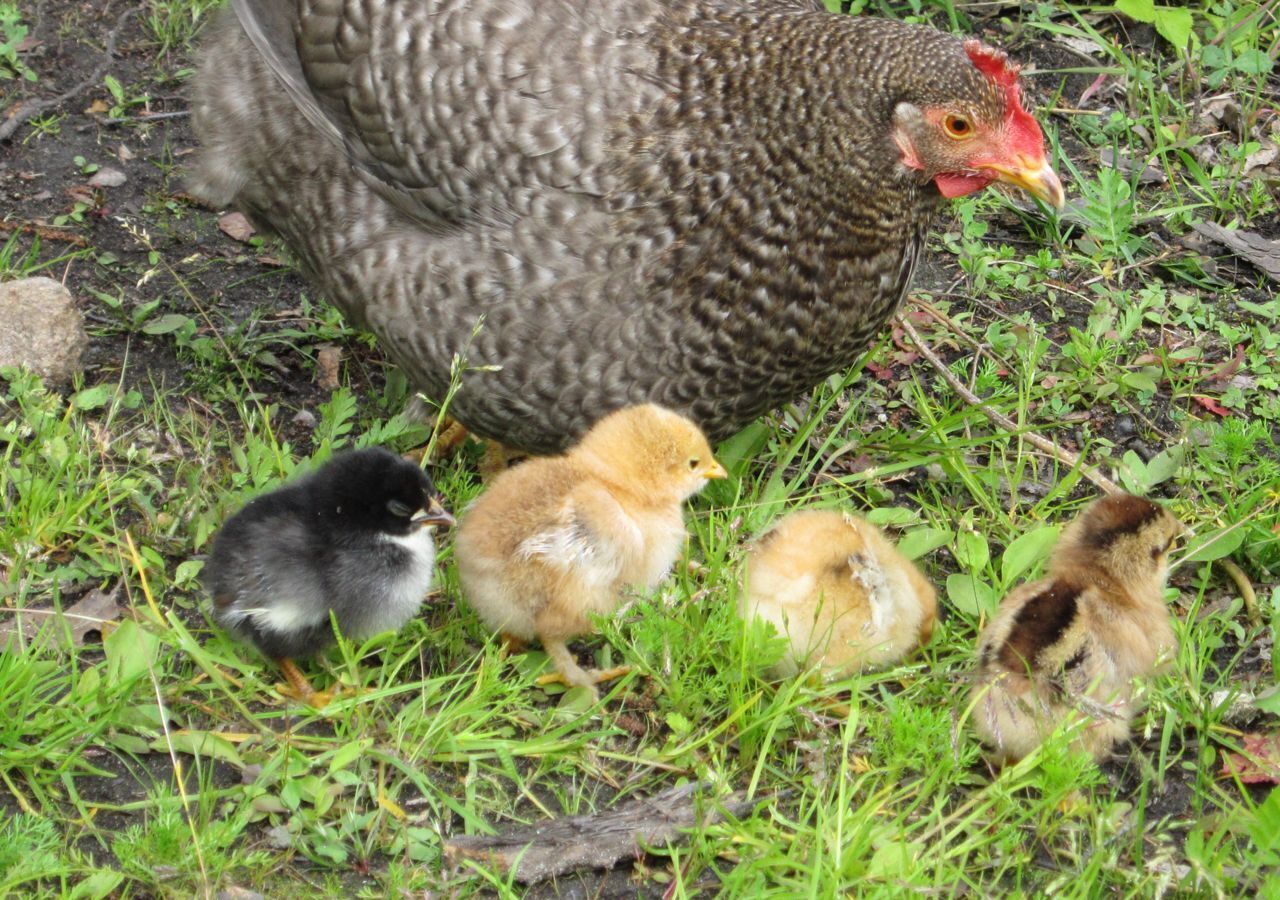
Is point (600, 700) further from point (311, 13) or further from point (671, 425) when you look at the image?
point (311, 13)

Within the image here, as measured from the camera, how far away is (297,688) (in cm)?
349

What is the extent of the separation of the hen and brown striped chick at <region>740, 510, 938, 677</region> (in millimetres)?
522

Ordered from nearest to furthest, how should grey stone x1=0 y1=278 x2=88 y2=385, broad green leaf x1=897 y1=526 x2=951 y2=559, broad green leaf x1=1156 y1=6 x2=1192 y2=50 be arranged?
1. broad green leaf x1=897 y1=526 x2=951 y2=559
2. grey stone x1=0 y1=278 x2=88 y2=385
3. broad green leaf x1=1156 y1=6 x2=1192 y2=50

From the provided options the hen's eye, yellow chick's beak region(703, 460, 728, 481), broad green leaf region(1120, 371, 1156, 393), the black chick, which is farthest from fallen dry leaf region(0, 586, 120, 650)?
broad green leaf region(1120, 371, 1156, 393)

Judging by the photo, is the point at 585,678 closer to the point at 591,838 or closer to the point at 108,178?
the point at 591,838

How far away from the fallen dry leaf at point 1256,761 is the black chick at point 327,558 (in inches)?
77.5

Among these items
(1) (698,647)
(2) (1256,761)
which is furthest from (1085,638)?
(1) (698,647)

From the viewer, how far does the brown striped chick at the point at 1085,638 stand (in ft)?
10.8

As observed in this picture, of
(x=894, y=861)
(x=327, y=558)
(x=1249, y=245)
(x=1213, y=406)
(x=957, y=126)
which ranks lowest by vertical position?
(x=1213, y=406)

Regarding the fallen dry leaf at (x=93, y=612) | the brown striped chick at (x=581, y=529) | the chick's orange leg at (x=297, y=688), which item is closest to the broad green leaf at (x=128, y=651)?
the fallen dry leaf at (x=93, y=612)

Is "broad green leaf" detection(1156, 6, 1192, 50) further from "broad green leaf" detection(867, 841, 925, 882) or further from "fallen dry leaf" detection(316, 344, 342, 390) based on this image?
"broad green leaf" detection(867, 841, 925, 882)

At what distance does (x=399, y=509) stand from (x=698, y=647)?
31.3 inches

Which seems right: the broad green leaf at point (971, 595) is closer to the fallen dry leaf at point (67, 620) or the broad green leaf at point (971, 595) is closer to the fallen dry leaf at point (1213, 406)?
the fallen dry leaf at point (1213, 406)

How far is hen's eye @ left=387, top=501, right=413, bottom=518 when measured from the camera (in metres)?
3.40
